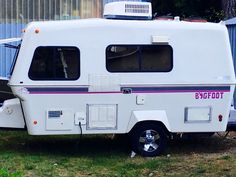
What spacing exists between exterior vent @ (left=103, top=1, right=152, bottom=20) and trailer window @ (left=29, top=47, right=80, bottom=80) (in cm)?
96

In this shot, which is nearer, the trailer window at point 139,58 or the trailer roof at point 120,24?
the trailer roof at point 120,24

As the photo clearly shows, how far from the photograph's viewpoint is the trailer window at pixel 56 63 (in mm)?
8883

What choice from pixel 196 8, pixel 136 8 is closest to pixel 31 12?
pixel 136 8

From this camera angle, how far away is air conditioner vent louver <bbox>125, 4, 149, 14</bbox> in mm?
9320

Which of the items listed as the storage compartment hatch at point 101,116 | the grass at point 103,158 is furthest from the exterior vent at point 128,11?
the grass at point 103,158

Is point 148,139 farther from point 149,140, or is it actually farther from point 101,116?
point 101,116

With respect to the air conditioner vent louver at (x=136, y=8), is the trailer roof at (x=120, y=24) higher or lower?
lower

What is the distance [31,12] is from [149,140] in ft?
18.9

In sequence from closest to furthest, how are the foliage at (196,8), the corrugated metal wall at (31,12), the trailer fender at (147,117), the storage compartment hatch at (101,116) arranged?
the storage compartment hatch at (101,116)
the trailer fender at (147,117)
the corrugated metal wall at (31,12)
the foliage at (196,8)

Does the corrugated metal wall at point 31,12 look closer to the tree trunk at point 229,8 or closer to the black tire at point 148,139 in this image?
the tree trunk at point 229,8

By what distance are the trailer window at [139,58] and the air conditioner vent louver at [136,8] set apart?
2.14ft

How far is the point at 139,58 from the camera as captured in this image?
30.0ft

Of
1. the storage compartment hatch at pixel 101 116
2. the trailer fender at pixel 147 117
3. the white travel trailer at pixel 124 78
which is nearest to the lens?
the white travel trailer at pixel 124 78

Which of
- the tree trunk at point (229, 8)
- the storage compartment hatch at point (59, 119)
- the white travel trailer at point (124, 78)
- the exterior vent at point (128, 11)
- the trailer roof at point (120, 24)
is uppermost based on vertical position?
the tree trunk at point (229, 8)
